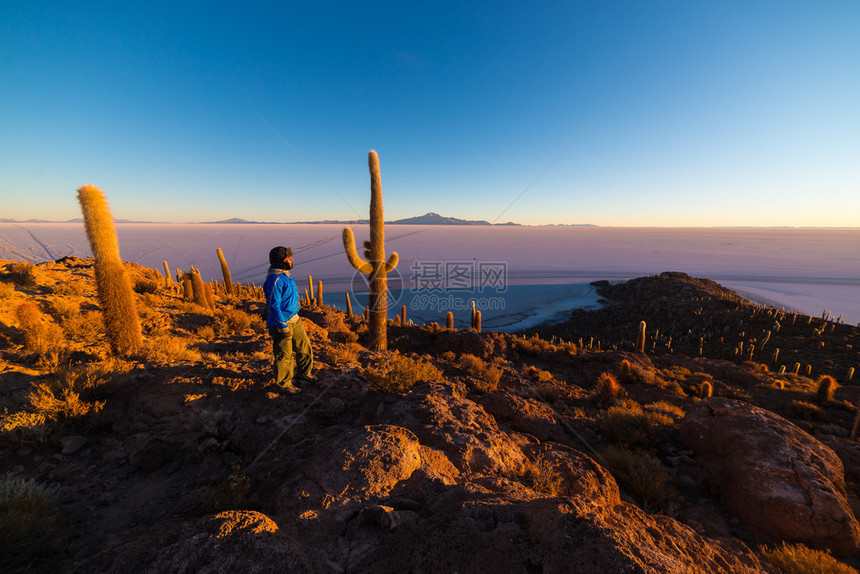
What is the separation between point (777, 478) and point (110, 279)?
10.4 metres

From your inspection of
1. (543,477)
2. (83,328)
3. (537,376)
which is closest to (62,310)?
(83,328)

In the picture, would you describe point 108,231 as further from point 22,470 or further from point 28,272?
point 28,272

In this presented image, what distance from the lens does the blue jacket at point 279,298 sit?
13.8 ft

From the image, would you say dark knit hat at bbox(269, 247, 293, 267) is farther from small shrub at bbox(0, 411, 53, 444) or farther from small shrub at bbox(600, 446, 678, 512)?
small shrub at bbox(600, 446, 678, 512)

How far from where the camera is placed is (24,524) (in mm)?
2068

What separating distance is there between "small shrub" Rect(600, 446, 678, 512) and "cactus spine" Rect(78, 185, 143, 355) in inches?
302

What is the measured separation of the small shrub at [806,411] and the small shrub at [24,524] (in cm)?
1360

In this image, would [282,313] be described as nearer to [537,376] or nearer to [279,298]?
[279,298]

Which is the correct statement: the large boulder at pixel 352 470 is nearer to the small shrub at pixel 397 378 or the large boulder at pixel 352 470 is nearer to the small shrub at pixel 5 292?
the small shrub at pixel 397 378

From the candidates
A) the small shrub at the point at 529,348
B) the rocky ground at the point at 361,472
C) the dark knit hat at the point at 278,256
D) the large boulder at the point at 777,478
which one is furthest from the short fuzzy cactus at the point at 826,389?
the dark knit hat at the point at 278,256

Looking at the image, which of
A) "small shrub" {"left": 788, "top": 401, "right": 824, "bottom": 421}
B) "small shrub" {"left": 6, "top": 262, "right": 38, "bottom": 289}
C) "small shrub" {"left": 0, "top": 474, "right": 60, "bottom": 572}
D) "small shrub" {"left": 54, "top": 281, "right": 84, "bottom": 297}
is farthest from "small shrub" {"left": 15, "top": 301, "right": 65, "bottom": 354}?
"small shrub" {"left": 788, "top": 401, "right": 824, "bottom": 421}

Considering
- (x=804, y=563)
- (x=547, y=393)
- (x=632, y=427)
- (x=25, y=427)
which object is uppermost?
(x=25, y=427)

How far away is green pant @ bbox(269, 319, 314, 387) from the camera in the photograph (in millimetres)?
4344

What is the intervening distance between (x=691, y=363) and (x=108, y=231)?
19.7 m
